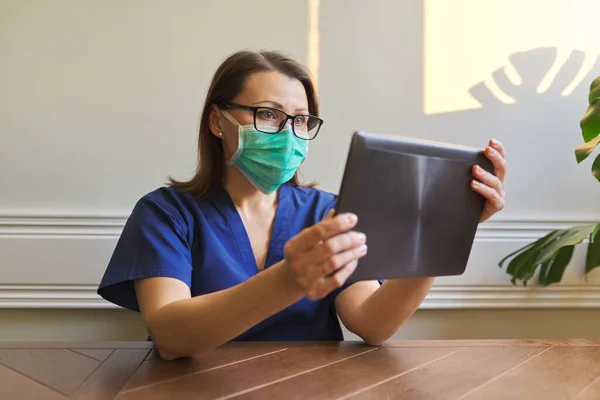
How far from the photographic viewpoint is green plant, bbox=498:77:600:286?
4.01 feet

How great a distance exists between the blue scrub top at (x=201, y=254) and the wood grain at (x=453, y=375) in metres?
0.34

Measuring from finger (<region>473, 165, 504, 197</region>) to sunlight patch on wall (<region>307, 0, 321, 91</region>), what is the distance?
71 centimetres

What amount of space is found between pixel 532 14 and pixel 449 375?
112 centimetres

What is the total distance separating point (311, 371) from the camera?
0.79 metres

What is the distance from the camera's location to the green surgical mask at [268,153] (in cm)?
108

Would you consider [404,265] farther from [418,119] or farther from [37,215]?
[37,215]

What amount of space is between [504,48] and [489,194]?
821mm

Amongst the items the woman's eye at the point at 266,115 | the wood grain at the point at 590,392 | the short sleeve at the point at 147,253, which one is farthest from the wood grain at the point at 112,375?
the wood grain at the point at 590,392

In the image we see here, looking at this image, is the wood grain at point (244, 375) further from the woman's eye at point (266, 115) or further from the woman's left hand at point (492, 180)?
the woman's eye at point (266, 115)

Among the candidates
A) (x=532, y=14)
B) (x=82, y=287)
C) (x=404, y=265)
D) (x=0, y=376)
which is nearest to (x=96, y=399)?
(x=0, y=376)

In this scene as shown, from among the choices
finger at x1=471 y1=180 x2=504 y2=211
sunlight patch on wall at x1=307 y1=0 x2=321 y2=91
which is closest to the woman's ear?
sunlight patch on wall at x1=307 y1=0 x2=321 y2=91

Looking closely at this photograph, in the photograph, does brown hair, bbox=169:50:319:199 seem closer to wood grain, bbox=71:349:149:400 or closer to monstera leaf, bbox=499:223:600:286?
wood grain, bbox=71:349:149:400

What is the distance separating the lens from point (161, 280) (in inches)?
37.6

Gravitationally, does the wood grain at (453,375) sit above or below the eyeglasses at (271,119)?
below
